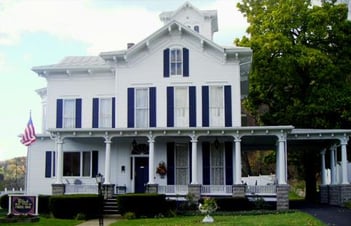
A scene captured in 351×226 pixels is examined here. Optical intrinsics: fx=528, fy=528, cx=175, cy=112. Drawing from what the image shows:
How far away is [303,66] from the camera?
104 ft

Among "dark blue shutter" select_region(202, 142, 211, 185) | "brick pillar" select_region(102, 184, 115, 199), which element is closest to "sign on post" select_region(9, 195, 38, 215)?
"brick pillar" select_region(102, 184, 115, 199)

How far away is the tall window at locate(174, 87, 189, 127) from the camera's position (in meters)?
26.9

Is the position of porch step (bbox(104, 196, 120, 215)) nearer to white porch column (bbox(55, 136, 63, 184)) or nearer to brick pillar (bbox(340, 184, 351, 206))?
white porch column (bbox(55, 136, 63, 184))

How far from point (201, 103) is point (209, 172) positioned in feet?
11.6

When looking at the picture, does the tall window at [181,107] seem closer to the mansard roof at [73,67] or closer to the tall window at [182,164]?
the tall window at [182,164]

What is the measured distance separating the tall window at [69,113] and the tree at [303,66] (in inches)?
458

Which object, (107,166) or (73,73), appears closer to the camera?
(107,166)

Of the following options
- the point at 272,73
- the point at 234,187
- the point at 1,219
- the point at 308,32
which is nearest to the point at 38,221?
the point at 1,219

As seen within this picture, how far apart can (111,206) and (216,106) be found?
7268 mm

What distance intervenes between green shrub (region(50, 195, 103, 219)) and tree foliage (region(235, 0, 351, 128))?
1449 centimetres

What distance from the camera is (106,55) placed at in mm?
27391

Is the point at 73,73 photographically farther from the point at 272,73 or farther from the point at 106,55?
the point at 272,73

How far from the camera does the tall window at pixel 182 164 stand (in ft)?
88.9

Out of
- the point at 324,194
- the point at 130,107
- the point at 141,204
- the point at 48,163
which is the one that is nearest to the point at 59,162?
the point at 48,163
